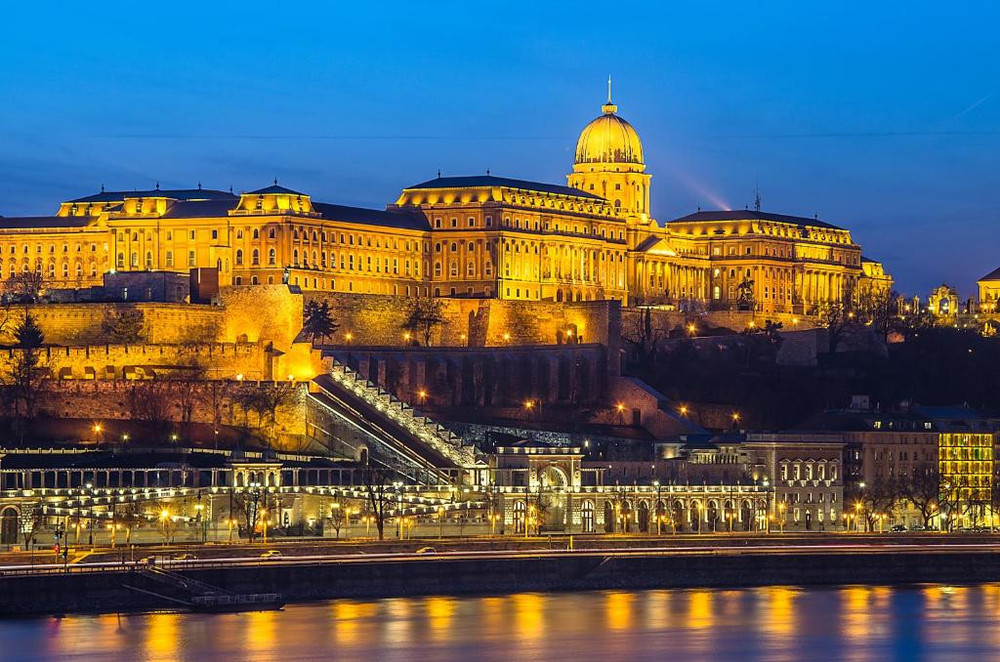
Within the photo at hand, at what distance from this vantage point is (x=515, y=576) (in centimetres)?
10925

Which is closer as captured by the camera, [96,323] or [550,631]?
[550,631]

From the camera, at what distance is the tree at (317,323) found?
509ft

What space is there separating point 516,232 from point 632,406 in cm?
3276

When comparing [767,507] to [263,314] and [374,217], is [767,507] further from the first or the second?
[374,217]

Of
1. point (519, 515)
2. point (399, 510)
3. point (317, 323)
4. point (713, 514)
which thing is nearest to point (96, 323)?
point (317, 323)

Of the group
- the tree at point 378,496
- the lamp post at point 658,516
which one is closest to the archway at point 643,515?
the lamp post at point 658,516

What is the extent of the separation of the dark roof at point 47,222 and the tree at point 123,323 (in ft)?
113

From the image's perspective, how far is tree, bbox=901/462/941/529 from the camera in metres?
142

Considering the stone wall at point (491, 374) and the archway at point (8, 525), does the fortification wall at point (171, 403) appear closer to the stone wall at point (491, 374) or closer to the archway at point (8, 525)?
the stone wall at point (491, 374)

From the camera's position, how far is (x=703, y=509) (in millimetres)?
133375

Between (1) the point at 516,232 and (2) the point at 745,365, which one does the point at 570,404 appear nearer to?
(2) the point at 745,365

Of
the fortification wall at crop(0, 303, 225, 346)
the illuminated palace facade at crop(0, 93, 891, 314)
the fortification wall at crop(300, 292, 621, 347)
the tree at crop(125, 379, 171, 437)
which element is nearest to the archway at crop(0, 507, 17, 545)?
the tree at crop(125, 379, 171, 437)

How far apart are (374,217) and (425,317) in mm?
16754

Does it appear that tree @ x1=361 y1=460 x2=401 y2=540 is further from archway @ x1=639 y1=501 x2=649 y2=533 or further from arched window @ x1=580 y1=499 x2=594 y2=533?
archway @ x1=639 y1=501 x2=649 y2=533
